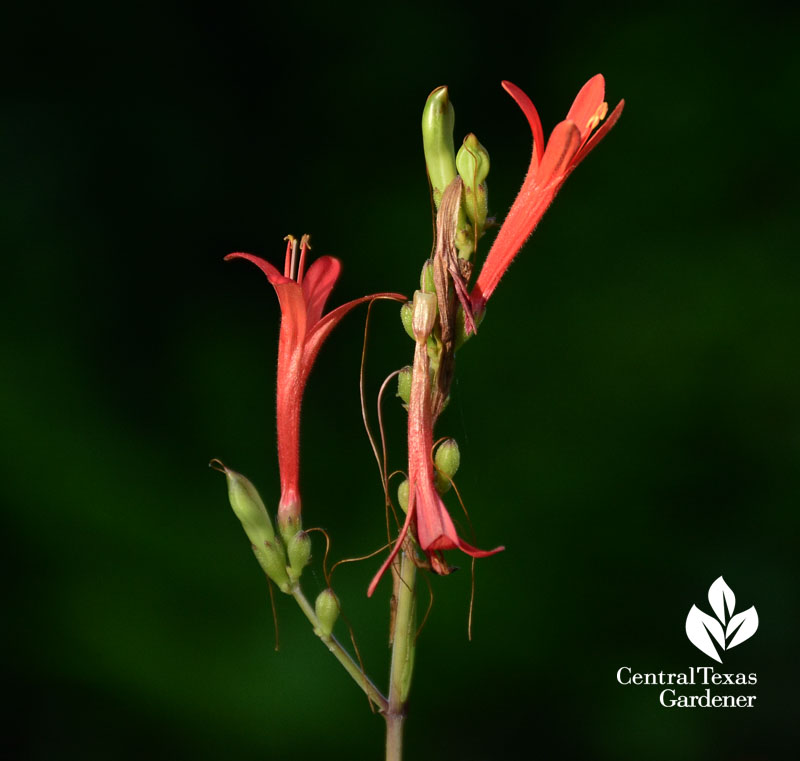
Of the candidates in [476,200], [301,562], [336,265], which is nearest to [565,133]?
[476,200]

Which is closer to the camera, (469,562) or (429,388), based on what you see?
(429,388)

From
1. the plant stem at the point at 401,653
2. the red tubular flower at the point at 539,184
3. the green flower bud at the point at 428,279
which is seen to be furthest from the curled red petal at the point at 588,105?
the plant stem at the point at 401,653

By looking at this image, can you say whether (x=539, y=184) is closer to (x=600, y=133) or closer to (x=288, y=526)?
(x=600, y=133)

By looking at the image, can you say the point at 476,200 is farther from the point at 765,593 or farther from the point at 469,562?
the point at 765,593

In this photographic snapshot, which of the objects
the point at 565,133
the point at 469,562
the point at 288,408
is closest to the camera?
the point at 565,133

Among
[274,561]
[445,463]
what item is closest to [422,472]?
[445,463]

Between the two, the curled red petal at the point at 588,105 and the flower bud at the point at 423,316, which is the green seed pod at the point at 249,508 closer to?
the flower bud at the point at 423,316
